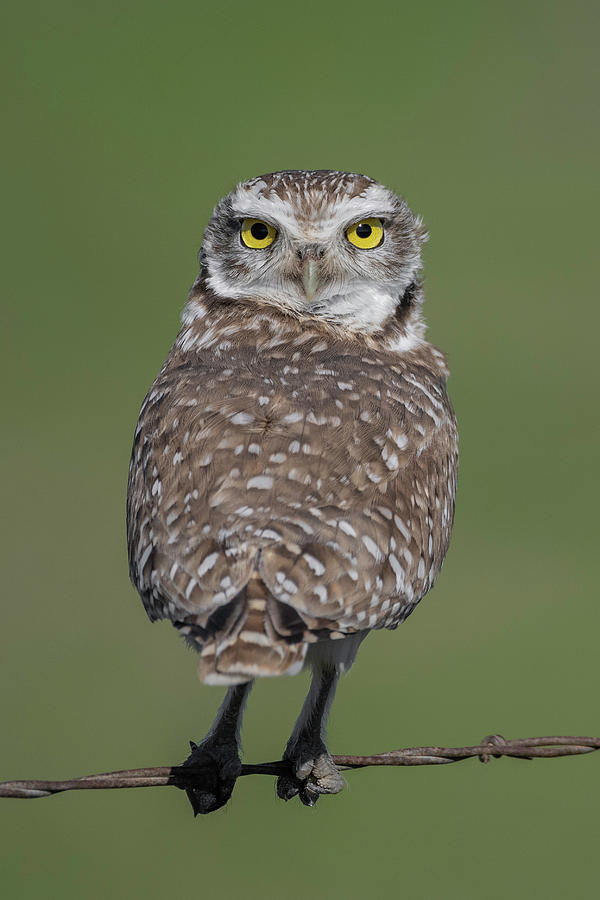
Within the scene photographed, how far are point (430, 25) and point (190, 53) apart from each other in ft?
16.9

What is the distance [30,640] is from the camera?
13.9 metres

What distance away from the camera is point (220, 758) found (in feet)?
17.7

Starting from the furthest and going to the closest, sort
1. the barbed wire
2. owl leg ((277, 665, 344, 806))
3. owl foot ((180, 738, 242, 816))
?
owl leg ((277, 665, 344, 806)) → owl foot ((180, 738, 242, 816)) → the barbed wire

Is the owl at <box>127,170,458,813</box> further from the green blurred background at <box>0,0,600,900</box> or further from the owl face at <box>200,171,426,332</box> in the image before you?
the green blurred background at <box>0,0,600,900</box>

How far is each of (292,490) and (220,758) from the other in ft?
5.00

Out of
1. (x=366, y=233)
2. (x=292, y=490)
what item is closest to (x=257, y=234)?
(x=366, y=233)

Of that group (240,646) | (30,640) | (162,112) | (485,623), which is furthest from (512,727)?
(162,112)

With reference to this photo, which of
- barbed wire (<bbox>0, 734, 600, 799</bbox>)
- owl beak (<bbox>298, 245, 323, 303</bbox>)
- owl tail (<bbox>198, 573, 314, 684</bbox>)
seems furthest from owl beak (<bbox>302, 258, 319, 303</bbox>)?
barbed wire (<bbox>0, 734, 600, 799</bbox>)

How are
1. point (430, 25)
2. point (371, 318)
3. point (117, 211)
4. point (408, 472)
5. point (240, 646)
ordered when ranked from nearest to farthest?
point (240, 646) → point (408, 472) → point (371, 318) → point (117, 211) → point (430, 25)

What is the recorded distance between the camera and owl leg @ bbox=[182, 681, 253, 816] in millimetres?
5328

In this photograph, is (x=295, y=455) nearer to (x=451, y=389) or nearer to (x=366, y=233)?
(x=366, y=233)

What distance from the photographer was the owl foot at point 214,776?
5320 mm

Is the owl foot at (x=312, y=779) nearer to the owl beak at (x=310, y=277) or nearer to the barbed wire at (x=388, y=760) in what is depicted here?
the barbed wire at (x=388, y=760)

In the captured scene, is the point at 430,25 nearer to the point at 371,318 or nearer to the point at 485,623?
the point at 485,623
